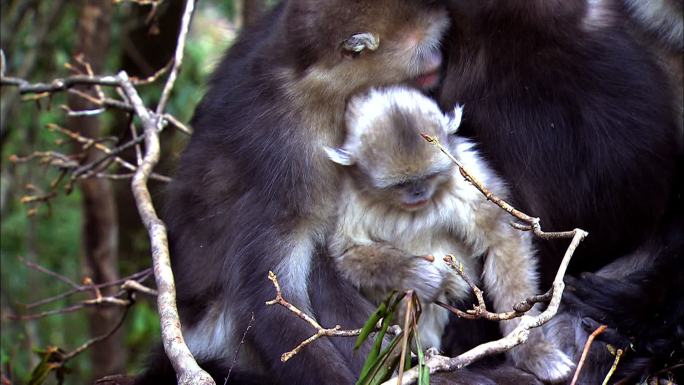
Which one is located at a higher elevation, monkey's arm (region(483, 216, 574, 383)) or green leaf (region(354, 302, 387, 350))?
green leaf (region(354, 302, 387, 350))

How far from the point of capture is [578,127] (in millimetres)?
3646

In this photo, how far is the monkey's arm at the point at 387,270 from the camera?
3363mm

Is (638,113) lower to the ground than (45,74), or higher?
higher

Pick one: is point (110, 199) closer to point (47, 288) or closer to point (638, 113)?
point (47, 288)

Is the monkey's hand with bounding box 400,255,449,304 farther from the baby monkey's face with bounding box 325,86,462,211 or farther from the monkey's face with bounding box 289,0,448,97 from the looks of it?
the monkey's face with bounding box 289,0,448,97

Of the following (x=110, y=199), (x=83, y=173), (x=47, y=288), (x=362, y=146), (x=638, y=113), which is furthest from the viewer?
(x=47, y=288)

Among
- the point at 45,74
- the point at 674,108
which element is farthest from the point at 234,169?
the point at 45,74

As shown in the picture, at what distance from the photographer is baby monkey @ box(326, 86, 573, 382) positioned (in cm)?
338

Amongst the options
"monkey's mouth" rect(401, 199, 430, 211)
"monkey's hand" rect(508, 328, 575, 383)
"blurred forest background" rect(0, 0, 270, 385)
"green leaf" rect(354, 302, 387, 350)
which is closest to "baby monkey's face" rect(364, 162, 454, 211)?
"monkey's mouth" rect(401, 199, 430, 211)

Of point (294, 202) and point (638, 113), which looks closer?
point (294, 202)

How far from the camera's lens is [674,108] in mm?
3988

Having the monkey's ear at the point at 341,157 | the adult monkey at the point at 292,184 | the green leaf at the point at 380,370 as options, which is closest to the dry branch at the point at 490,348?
the green leaf at the point at 380,370

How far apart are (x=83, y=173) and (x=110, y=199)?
1.62m

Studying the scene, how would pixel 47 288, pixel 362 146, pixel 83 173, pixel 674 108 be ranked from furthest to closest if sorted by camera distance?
pixel 47 288 < pixel 83 173 < pixel 674 108 < pixel 362 146
